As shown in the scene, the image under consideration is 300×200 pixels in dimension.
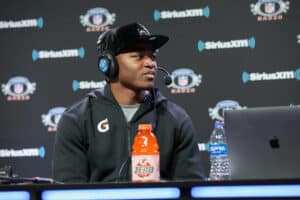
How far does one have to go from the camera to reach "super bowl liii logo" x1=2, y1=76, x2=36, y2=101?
464cm

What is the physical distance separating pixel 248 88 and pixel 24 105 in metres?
1.82

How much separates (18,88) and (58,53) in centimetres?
44

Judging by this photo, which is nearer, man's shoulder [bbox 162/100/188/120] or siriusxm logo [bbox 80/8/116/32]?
man's shoulder [bbox 162/100/188/120]

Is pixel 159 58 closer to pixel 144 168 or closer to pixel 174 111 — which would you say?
pixel 174 111

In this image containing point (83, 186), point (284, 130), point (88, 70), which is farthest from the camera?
point (88, 70)

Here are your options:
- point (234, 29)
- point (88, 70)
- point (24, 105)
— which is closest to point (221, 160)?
point (234, 29)

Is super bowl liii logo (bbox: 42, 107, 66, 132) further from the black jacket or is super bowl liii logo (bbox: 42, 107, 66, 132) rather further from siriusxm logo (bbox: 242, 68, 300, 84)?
the black jacket

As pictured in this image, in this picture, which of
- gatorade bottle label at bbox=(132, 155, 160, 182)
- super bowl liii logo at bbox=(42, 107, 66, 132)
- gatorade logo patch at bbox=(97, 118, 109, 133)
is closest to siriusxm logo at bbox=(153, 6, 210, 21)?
super bowl liii logo at bbox=(42, 107, 66, 132)

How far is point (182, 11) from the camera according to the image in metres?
4.43

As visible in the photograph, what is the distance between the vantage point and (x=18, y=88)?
4648mm

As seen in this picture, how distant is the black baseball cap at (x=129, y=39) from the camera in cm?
253

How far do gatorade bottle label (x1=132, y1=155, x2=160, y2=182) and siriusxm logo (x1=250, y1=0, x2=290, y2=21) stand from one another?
9.10 ft

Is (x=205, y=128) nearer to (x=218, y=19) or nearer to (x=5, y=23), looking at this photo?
(x=218, y=19)

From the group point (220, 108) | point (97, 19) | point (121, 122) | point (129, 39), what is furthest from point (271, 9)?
point (121, 122)
